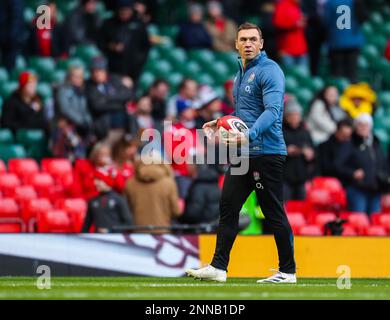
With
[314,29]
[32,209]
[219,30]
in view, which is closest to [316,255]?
[32,209]

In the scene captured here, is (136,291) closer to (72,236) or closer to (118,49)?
(72,236)

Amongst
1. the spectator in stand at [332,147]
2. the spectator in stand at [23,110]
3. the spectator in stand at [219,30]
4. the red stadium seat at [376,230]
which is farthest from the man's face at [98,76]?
the spectator in stand at [219,30]

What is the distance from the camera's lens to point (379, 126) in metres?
23.6

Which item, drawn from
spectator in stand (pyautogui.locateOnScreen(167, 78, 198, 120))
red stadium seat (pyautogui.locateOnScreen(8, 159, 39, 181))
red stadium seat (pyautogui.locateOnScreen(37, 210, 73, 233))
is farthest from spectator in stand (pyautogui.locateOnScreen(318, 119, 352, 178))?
red stadium seat (pyautogui.locateOnScreen(37, 210, 73, 233))

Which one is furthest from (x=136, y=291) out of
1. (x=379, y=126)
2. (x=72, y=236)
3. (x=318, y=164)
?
(x=379, y=126)

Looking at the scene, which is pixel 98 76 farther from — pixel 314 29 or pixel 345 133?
pixel 314 29

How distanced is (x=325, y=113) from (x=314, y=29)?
3.41m

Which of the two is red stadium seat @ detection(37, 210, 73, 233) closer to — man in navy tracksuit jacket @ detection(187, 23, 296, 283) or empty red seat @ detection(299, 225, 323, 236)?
empty red seat @ detection(299, 225, 323, 236)

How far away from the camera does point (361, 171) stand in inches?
779

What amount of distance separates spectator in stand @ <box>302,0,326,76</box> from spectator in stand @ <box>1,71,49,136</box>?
6.79 meters

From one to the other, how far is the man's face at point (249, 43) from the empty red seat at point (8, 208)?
649 centimetres

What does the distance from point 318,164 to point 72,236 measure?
6723 mm

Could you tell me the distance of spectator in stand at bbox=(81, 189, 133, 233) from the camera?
Result: 53.3 feet

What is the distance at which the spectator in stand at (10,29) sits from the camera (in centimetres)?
2106
